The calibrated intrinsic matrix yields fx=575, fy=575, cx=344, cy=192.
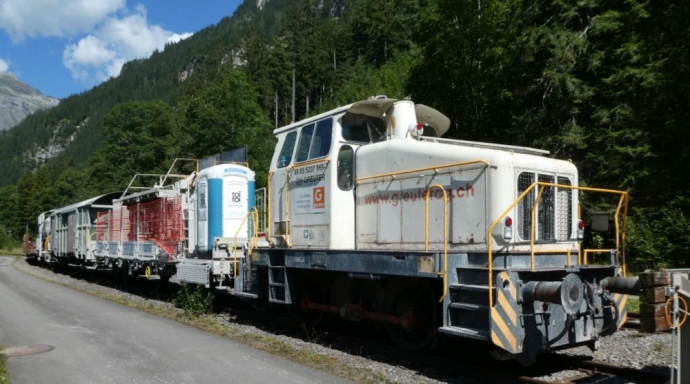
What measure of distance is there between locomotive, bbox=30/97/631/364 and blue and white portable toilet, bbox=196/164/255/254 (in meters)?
2.15

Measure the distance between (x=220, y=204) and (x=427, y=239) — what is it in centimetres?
792

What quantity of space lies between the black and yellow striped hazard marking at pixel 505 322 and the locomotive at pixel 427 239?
0.04ft

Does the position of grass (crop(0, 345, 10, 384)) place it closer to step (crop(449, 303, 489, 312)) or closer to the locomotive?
the locomotive

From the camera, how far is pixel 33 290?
18.3 m

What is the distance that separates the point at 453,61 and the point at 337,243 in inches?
807

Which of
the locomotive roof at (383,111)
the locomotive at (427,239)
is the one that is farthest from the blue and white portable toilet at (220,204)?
the locomotive roof at (383,111)

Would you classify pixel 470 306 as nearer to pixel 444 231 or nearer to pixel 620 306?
pixel 444 231

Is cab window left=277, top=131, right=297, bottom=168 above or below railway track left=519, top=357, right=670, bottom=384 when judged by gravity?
above

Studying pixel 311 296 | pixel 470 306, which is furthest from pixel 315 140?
pixel 470 306

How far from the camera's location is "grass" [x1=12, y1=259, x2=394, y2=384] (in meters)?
7.21

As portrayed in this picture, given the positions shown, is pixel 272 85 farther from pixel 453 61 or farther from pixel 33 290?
pixel 33 290

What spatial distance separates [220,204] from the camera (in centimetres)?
1416

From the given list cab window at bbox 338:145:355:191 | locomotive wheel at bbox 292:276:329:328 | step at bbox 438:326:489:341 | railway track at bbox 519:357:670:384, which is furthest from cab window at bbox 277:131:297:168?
railway track at bbox 519:357:670:384

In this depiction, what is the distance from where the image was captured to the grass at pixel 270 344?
7215 mm
